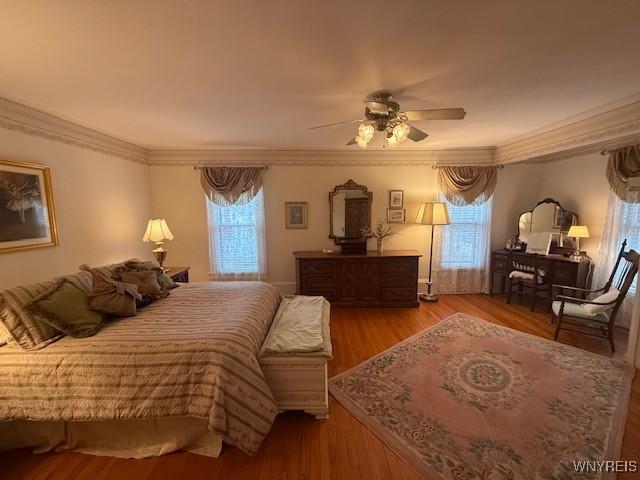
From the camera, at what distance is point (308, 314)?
8.06 feet

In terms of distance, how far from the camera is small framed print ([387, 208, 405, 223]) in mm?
4418

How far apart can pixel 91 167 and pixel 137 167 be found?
0.86m

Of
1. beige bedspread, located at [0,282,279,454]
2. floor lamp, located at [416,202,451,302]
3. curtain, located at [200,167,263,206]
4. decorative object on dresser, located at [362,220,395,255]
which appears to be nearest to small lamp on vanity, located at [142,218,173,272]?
curtain, located at [200,167,263,206]

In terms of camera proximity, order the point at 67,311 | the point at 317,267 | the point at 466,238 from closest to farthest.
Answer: the point at 67,311 → the point at 317,267 → the point at 466,238

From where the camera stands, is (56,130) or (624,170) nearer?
(56,130)

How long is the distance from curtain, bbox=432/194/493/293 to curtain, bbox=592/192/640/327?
4.29ft

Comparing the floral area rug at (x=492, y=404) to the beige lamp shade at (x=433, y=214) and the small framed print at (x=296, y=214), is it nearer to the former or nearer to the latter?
the beige lamp shade at (x=433, y=214)

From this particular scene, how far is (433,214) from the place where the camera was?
4098mm

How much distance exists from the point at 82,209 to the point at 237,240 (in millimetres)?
1940

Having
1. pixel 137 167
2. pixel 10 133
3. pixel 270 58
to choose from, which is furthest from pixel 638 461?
pixel 137 167

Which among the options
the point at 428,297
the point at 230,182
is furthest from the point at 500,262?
the point at 230,182

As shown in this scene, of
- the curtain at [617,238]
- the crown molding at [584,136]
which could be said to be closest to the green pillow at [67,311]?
the crown molding at [584,136]

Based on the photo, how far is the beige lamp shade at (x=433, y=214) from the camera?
408cm

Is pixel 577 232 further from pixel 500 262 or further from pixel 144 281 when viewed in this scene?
pixel 144 281
